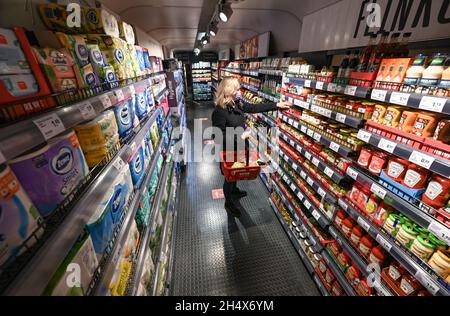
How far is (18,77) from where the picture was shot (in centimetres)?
63

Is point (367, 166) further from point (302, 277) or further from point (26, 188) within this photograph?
point (26, 188)

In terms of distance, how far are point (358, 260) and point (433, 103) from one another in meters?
1.22

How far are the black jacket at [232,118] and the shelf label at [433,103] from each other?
1.69 meters

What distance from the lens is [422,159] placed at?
1.06m

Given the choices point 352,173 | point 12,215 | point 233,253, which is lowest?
point 233,253

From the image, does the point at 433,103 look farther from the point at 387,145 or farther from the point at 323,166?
the point at 323,166

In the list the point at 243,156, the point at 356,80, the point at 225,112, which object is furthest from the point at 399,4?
the point at 243,156

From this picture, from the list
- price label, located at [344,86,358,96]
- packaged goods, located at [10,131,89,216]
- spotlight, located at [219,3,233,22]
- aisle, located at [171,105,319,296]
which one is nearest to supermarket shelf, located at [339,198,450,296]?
price label, located at [344,86,358,96]

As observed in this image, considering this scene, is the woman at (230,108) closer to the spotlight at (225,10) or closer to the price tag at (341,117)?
the spotlight at (225,10)

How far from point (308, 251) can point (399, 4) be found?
2.31 m

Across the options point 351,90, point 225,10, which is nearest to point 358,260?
point 351,90

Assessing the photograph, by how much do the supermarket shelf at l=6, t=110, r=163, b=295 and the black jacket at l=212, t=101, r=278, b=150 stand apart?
1.73 m

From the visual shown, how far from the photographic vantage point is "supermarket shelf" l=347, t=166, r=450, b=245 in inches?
39.4

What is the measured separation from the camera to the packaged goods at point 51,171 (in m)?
0.59
